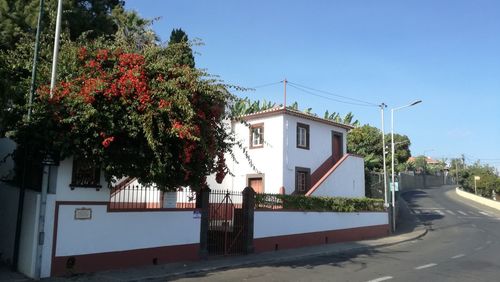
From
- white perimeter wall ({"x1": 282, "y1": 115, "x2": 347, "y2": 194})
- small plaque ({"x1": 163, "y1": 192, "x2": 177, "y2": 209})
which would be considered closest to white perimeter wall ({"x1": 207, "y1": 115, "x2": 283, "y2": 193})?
white perimeter wall ({"x1": 282, "y1": 115, "x2": 347, "y2": 194})

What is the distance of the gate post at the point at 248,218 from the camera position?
17.0 m

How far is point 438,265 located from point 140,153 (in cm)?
987

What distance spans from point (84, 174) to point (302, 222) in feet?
35.3

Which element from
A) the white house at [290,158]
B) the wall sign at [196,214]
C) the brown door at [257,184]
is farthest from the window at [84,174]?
the brown door at [257,184]

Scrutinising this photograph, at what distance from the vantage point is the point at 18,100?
12.3 m

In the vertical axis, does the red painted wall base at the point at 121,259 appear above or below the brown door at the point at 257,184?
below

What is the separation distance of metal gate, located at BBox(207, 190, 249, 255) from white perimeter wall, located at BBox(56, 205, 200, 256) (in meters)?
1.16

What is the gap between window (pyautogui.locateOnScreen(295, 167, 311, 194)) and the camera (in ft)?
88.7

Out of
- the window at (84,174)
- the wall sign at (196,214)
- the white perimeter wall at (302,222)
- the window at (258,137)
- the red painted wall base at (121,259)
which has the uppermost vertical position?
the window at (258,137)

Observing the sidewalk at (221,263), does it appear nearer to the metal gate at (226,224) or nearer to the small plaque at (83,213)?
the metal gate at (226,224)

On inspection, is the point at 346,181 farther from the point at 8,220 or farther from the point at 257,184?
the point at 8,220

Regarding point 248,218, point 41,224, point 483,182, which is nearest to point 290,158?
point 248,218

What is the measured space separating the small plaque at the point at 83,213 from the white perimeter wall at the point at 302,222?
6843 millimetres

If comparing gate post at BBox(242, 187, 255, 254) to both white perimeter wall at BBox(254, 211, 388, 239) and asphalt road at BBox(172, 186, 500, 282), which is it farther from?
asphalt road at BBox(172, 186, 500, 282)
